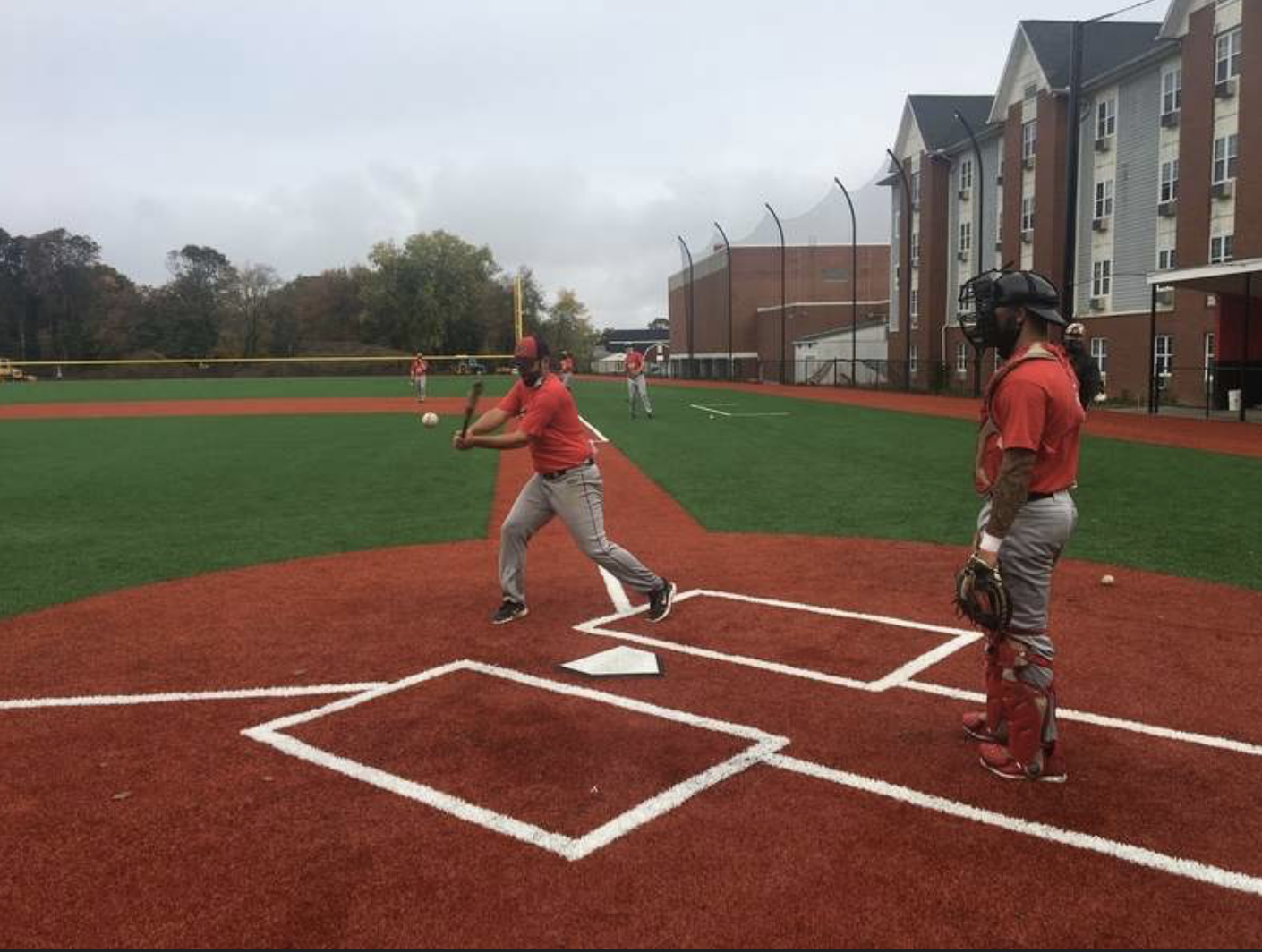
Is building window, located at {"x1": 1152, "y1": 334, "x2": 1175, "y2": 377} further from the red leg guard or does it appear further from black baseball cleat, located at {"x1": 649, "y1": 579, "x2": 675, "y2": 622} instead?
the red leg guard

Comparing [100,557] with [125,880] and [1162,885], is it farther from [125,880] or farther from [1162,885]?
[1162,885]

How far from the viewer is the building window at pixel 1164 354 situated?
33.2 m

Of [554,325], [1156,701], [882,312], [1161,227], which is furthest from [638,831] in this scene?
[554,325]

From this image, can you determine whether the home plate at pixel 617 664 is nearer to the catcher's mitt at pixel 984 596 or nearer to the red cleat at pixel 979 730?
the red cleat at pixel 979 730

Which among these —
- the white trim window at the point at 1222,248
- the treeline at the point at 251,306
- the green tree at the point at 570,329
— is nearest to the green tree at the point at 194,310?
the treeline at the point at 251,306

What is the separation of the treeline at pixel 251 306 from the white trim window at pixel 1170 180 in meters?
69.9

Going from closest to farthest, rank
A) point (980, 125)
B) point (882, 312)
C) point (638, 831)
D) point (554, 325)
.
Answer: point (638, 831), point (980, 125), point (882, 312), point (554, 325)

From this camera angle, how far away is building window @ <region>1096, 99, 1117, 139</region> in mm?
36844

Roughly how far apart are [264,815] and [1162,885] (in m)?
3.51

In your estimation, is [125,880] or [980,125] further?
[980,125]

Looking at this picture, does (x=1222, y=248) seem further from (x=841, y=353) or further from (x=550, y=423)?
(x=841, y=353)

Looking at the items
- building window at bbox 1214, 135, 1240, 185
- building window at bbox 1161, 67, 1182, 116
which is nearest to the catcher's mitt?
building window at bbox 1214, 135, 1240, 185

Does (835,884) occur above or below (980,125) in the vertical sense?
below

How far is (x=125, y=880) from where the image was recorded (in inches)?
141
